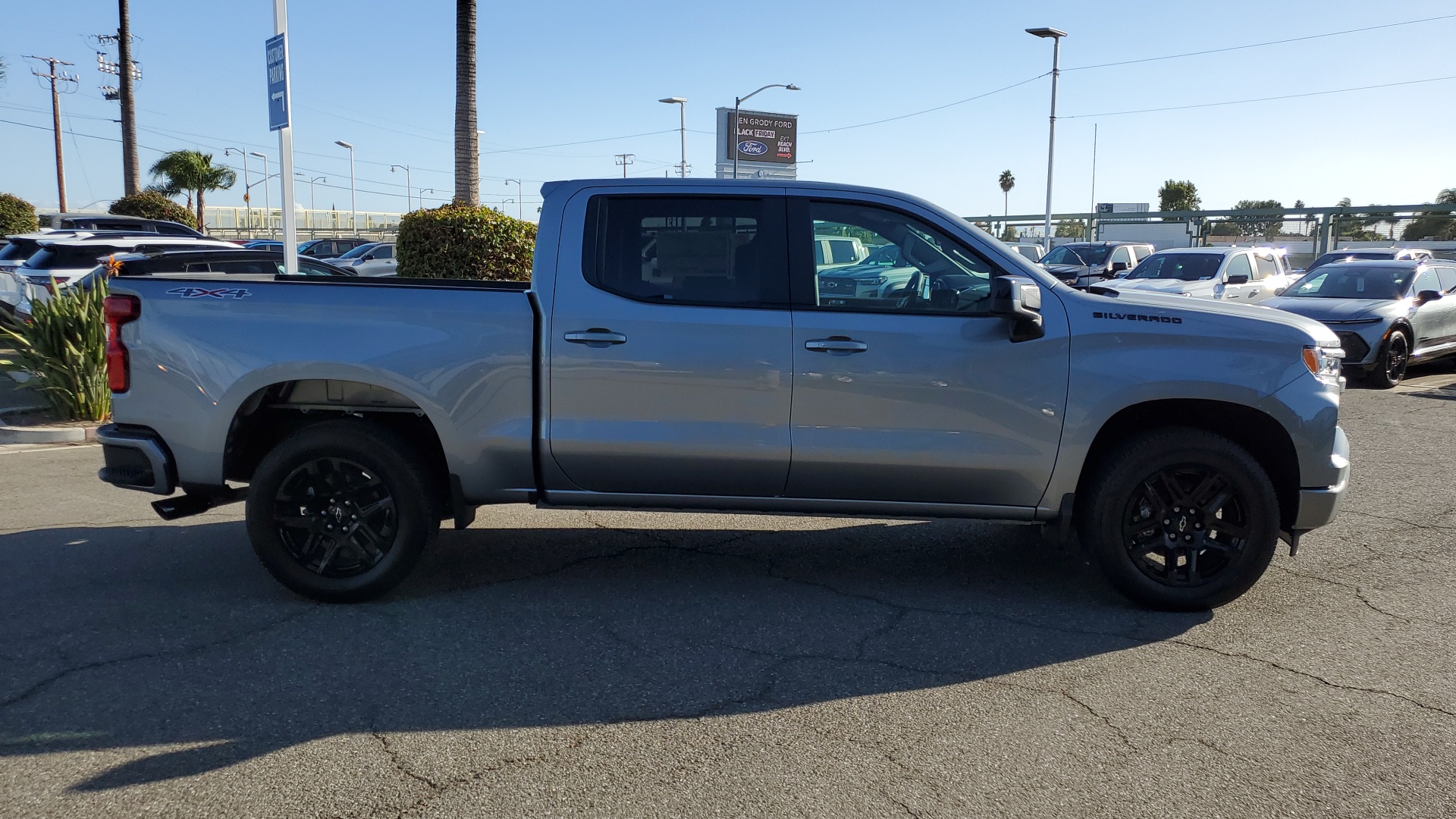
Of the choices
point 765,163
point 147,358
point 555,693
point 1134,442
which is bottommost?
point 555,693

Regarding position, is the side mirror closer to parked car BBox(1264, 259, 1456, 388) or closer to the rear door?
the rear door

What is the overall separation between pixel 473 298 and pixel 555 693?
1.87 m

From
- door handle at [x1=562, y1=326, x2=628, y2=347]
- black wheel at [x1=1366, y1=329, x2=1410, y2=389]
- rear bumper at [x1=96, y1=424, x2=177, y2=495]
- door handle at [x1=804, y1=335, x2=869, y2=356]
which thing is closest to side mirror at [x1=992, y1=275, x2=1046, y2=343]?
door handle at [x1=804, y1=335, x2=869, y2=356]

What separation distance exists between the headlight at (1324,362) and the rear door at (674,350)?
2368 mm

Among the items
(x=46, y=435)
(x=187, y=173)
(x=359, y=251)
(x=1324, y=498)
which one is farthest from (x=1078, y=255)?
(x=187, y=173)

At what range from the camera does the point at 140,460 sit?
5.00m

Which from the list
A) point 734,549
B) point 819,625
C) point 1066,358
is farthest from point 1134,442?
point 734,549

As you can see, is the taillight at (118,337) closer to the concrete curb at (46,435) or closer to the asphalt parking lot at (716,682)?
the asphalt parking lot at (716,682)

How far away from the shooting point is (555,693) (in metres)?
4.09

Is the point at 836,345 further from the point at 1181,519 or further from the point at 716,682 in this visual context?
the point at 1181,519

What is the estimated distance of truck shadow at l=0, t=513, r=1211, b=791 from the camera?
3.91m

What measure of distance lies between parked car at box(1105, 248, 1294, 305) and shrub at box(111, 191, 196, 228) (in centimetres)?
2483

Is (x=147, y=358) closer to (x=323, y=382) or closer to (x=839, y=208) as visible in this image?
(x=323, y=382)

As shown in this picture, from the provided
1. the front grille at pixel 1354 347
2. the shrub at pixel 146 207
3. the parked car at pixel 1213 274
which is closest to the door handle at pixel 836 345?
the front grille at pixel 1354 347
